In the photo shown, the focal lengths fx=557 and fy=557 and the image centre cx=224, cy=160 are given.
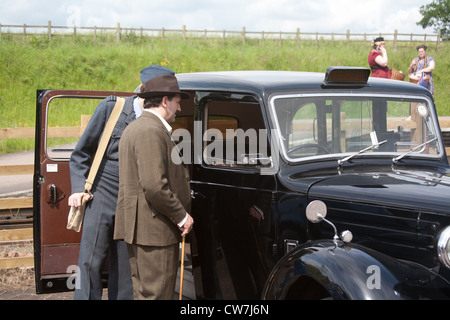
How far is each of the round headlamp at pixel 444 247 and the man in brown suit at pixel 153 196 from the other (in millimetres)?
1450

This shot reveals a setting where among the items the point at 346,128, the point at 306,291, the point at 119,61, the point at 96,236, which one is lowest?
the point at 306,291

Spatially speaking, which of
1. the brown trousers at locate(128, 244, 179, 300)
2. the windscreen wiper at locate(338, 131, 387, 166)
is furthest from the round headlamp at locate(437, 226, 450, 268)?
the brown trousers at locate(128, 244, 179, 300)

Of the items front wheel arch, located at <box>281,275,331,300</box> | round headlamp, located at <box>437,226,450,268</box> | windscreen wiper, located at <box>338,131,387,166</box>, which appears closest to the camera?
round headlamp, located at <box>437,226,450,268</box>

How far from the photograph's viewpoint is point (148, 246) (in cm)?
347

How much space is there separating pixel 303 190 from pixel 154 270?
1059 millimetres

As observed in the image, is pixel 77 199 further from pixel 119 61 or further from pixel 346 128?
pixel 119 61

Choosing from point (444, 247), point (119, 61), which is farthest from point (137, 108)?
point (119, 61)

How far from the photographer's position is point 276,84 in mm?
3934

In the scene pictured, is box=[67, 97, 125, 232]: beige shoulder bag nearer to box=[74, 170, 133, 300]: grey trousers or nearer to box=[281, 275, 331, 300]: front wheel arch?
box=[74, 170, 133, 300]: grey trousers

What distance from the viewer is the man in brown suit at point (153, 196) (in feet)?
11.0

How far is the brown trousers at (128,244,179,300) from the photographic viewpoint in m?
3.48

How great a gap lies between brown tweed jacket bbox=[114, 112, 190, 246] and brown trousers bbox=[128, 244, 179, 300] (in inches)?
2.6
